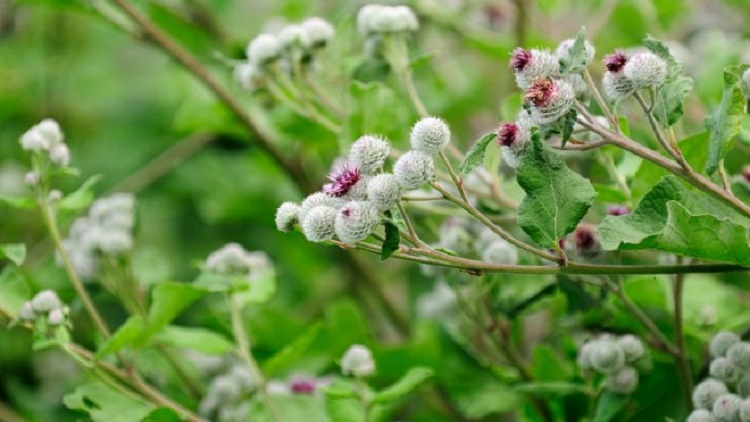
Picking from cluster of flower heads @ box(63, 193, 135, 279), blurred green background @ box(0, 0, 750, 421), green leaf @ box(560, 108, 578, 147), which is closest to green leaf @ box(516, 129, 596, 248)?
green leaf @ box(560, 108, 578, 147)

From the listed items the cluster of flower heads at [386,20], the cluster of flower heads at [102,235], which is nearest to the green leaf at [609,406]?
the cluster of flower heads at [386,20]

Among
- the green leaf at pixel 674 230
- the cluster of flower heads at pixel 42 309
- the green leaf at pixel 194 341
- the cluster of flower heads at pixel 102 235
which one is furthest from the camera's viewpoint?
the cluster of flower heads at pixel 102 235

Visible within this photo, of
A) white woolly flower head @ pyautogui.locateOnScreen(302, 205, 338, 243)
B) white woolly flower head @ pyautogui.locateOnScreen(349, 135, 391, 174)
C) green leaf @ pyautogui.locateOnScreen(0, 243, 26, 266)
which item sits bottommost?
white woolly flower head @ pyautogui.locateOnScreen(302, 205, 338, 243)

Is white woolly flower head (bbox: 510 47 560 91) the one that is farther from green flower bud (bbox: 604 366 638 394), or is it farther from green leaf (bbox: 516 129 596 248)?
green flower bud (bbox: 604 366 638 394)

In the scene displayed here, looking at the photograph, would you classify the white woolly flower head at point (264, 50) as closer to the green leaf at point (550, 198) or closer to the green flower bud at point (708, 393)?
the green leaf at point (550, 198)

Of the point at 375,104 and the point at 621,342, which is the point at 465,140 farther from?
the point at 621,342

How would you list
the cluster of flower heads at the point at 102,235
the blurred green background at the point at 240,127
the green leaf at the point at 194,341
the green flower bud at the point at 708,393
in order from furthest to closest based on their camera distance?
the blurred green background at the point at 240,127, the cluster of flower heads at the point at 102,235, the green leaf at the point at 194,341, the green flower bud at the point at 708,393

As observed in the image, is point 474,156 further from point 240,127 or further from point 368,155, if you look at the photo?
point 240,127
